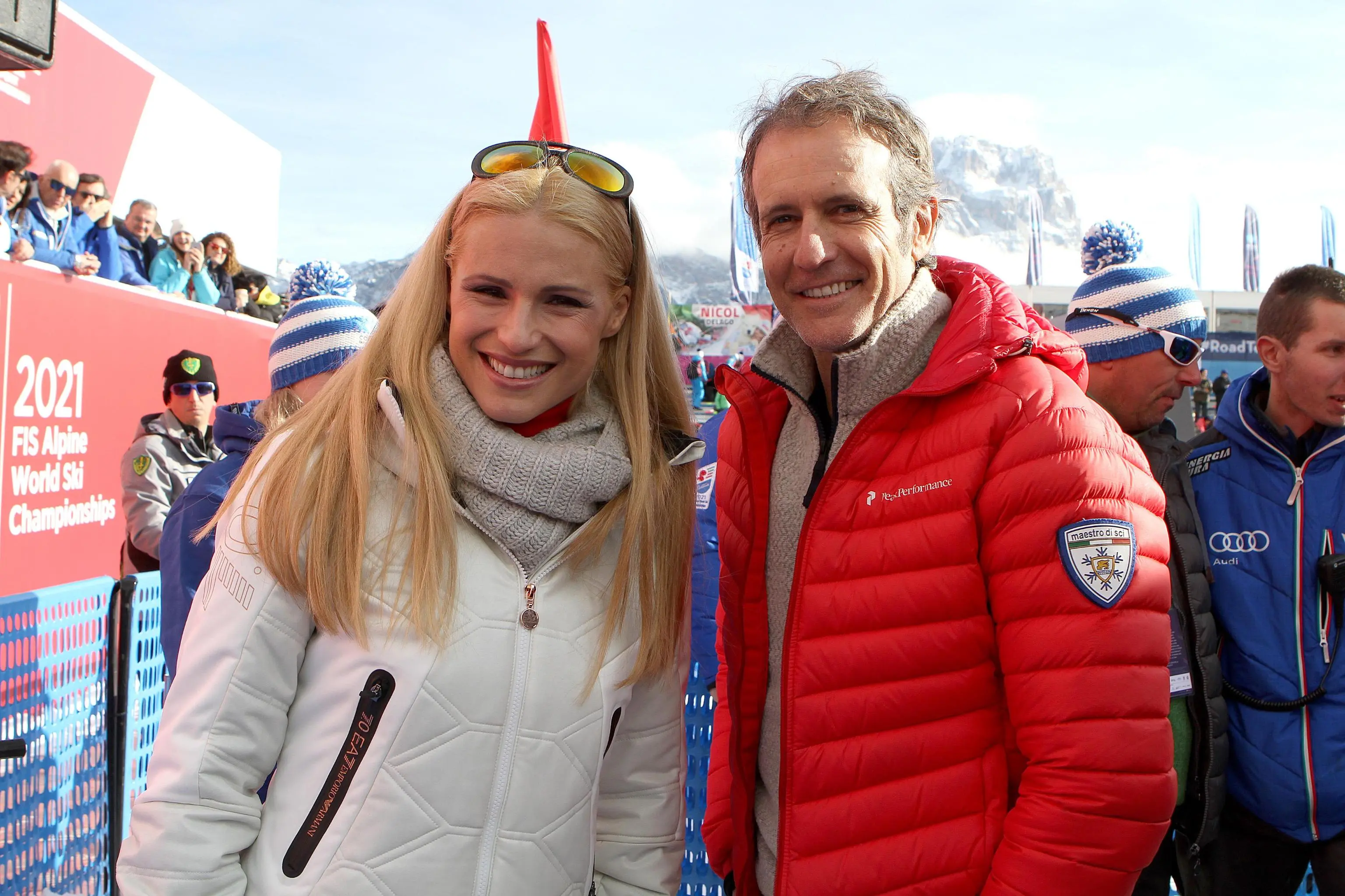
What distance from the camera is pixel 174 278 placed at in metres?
9.44

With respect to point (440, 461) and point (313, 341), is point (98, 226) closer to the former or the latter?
point (313, 341)

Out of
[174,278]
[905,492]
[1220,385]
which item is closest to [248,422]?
[905,492]

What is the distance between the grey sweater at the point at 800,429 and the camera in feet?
5.80

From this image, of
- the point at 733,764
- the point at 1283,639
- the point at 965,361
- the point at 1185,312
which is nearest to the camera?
the point at 965,361

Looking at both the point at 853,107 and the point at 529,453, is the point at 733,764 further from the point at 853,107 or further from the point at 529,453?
the point at 853,107

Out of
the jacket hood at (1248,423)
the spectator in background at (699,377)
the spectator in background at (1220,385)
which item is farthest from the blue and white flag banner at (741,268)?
the jacket hood at (1248,423)

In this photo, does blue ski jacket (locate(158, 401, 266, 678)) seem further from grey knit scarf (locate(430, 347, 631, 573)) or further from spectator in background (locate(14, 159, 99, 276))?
spectator in background (locate(14, 159, 99, 276))

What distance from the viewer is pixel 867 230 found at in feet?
5.65

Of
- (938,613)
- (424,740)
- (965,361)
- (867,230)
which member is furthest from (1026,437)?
(424,740)

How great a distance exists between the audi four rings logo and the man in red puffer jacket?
4.08 ft

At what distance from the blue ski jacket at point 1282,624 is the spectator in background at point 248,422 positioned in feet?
4.84

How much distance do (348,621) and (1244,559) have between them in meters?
Answer: 2.33

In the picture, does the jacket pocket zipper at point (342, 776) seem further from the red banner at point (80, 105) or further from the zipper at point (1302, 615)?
the red banner at point (80, 105)

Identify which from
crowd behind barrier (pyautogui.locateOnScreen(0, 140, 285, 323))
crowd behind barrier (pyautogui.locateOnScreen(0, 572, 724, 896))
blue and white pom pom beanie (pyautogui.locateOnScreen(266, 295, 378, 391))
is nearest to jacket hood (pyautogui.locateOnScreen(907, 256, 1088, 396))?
crowd behind barrier (pyautogui.locateOnScreen(0, 572, 724, 896))
